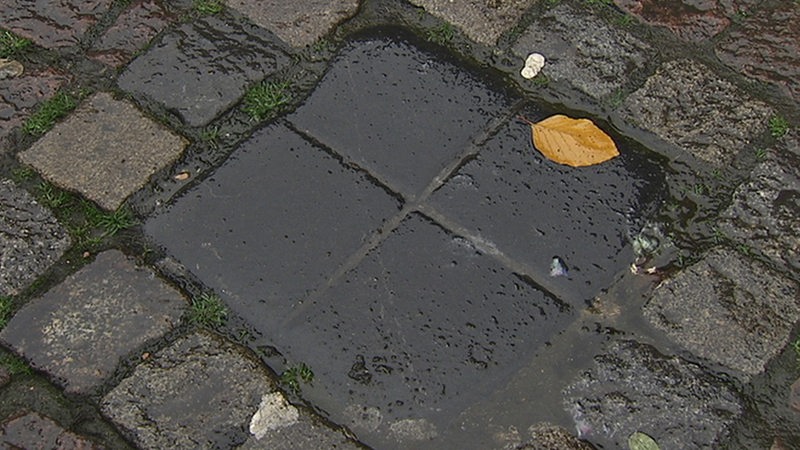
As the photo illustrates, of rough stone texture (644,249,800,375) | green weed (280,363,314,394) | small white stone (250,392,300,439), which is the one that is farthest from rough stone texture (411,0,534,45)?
small white stone (250,392,300,439)

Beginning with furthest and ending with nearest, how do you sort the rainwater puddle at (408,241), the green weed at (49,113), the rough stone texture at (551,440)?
the green weed at (49,113)
the rainwater puddle at (408,241)
the rough stone texture at (551,440)

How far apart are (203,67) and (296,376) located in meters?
1.10

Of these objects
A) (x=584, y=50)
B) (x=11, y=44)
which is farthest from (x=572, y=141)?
(x=11, y=44)

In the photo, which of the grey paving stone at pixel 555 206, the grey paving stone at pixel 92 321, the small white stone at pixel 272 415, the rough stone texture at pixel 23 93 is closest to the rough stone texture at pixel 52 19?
the rough stone texture at pixel 23 93

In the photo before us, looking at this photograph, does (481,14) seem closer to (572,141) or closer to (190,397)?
(572,141)

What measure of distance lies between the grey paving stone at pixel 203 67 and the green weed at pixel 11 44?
0.37 m

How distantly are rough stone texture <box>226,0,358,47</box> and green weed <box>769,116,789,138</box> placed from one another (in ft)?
4.37

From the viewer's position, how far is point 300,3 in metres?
3.25

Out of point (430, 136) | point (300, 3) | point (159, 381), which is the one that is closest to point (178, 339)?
point (159, 381)

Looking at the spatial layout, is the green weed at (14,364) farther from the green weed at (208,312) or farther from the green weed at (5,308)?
the green weed at (208,312)

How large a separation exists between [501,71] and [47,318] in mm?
1497

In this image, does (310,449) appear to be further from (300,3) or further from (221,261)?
(300,3)

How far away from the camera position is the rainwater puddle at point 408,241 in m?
2.47

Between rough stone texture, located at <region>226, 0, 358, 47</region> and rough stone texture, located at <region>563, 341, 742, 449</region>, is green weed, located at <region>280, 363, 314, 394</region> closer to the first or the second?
rough stone texture, located at <region>563, 341, 742, 449</region>
